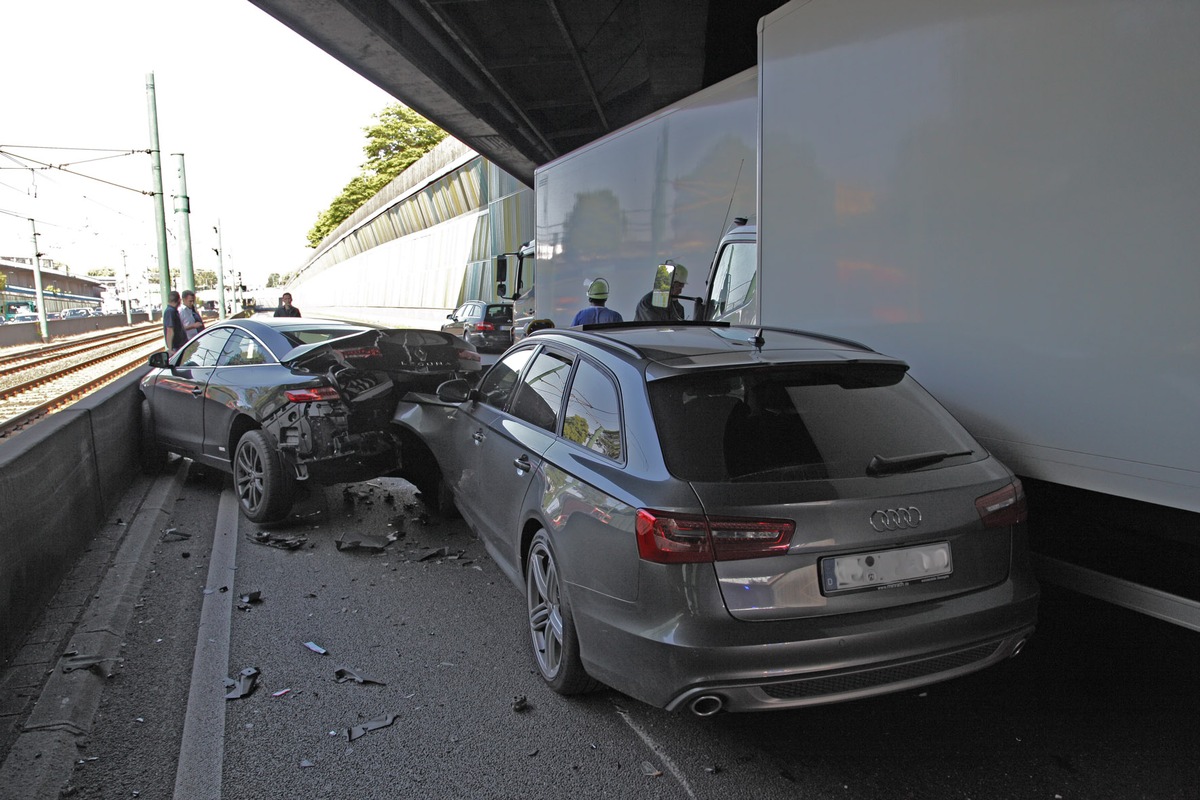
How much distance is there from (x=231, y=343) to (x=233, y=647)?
12.7 ft

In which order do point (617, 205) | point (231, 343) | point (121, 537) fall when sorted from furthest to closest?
point (617, 205)
point (231, 343)
point (121, 537)

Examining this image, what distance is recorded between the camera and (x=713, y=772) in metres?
3.15

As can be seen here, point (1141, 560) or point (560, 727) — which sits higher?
point (1141, 560)

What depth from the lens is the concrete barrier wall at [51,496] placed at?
423cm

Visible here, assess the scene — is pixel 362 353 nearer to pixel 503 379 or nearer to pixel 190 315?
pixel 503 379

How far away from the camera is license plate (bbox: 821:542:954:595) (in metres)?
2.91

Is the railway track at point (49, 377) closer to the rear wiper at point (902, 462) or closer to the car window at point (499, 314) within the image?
the car window at point (499, 314)

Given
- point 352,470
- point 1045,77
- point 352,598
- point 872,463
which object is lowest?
point 352,598

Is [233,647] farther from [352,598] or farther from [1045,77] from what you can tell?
[1045,77]

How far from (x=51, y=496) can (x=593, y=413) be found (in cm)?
356

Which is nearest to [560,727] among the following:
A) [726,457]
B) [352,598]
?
[726,457]

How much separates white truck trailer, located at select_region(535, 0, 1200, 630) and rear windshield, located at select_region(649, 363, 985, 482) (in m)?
0.43

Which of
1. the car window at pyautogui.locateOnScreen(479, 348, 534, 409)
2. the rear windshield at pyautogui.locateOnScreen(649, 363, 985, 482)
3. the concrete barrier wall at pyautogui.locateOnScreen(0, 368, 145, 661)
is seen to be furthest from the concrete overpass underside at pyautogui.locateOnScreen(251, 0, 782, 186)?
the rear windshield at pyautogui.locateOnScreen(649, 363, 985, 482)

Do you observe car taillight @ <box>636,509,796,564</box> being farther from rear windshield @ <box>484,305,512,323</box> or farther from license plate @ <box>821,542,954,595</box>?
rear windshield @ <box>484,305,512,323</box>
